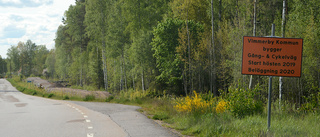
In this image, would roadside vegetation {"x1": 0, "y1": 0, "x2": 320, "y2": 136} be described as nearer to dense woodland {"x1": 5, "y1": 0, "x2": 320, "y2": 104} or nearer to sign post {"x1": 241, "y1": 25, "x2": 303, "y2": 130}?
dense woodland {"x1": 5, "y1": 0, "x2": 320, "y2": 104}

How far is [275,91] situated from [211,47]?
9527mm

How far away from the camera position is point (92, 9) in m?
39.4

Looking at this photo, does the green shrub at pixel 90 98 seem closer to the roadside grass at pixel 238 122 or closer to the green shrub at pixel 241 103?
the roadside grass at pixel 238 122

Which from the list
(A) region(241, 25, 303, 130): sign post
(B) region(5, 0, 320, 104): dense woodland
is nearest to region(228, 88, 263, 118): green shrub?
(A) region(241, 25, 303, 130): sign post

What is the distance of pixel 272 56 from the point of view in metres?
7.16

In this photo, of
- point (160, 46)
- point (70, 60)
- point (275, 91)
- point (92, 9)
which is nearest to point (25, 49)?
point (70, 60)

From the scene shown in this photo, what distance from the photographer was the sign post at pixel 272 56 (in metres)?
6.99

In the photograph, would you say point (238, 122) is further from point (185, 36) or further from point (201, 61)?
point (201, 61)

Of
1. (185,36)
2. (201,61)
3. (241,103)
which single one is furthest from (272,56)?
(201,61)

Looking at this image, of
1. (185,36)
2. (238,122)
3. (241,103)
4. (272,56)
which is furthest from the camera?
(185,36)

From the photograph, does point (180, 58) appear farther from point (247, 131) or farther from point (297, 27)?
point (247, 131)

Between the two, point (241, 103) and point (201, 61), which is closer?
point (241, 103)

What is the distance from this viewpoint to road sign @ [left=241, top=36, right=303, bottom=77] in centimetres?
699

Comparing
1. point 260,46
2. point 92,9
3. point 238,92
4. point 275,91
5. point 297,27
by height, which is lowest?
point 275,91
